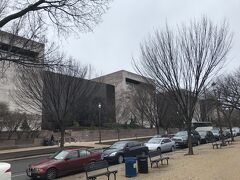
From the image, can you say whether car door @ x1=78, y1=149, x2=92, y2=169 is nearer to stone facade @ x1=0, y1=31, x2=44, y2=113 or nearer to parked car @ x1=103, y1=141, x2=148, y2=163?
parked car @ x1=103, y1=141, x2=148, y2=163

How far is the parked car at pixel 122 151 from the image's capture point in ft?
78.0

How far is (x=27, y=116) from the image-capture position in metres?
47.2

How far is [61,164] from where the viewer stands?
19.0m

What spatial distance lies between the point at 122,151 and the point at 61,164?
6476mm

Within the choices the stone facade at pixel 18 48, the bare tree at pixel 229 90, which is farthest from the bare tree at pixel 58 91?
the bare tree at pixel 229 90

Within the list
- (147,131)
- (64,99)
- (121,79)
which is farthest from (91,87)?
(121,79)

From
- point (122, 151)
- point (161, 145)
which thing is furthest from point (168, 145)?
point (122, 151)

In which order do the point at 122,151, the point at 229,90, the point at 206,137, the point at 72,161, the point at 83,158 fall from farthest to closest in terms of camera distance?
1. the point at 229,90
2. the point at 206,137
3. the point at 122,151
4. the point at 83,158
5. the point at 72,161

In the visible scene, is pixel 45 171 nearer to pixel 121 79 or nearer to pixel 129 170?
pixel 129 170

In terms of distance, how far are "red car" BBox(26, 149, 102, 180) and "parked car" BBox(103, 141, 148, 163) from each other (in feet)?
6.98

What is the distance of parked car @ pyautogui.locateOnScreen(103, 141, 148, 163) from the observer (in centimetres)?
2377

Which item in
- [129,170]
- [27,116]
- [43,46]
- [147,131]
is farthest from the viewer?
[147,131]

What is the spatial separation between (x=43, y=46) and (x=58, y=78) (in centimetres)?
1725

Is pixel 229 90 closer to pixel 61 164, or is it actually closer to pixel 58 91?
pixel 58 91
